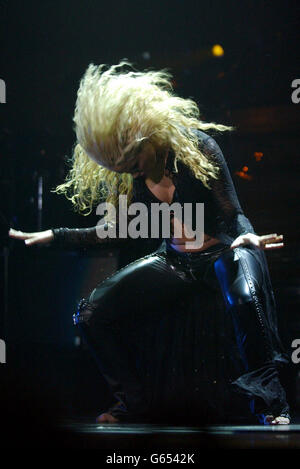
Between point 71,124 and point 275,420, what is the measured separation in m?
2.07

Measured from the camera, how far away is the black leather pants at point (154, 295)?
225 cm

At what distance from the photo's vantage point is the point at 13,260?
10.4ft

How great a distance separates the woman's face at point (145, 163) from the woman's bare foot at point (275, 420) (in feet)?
3.72

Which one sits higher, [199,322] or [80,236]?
[80,236]

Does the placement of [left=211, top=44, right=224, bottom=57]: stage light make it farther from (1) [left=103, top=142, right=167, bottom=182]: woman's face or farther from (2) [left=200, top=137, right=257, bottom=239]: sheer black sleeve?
(1) [left=103, top=142, right=167, bottom=182]: woman's face

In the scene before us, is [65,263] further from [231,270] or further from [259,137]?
[259,137]

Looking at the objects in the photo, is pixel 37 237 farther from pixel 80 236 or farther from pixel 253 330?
pixel 253 330

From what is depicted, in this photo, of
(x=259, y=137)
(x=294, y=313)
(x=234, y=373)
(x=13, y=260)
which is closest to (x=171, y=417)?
(x=234, y=373)

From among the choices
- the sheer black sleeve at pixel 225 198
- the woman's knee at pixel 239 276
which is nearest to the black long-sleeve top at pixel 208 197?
the sheer black sleeve at pixel 225 198

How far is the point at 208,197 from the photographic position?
2500mm

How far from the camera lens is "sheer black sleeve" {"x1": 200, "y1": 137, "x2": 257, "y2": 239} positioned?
7.74 feet

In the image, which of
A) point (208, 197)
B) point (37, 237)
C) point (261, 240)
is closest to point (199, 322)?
point (208, 197)

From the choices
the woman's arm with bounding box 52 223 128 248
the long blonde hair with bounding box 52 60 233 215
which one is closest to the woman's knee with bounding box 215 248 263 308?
the long blonde hair with bounding box 52 60 233 215
